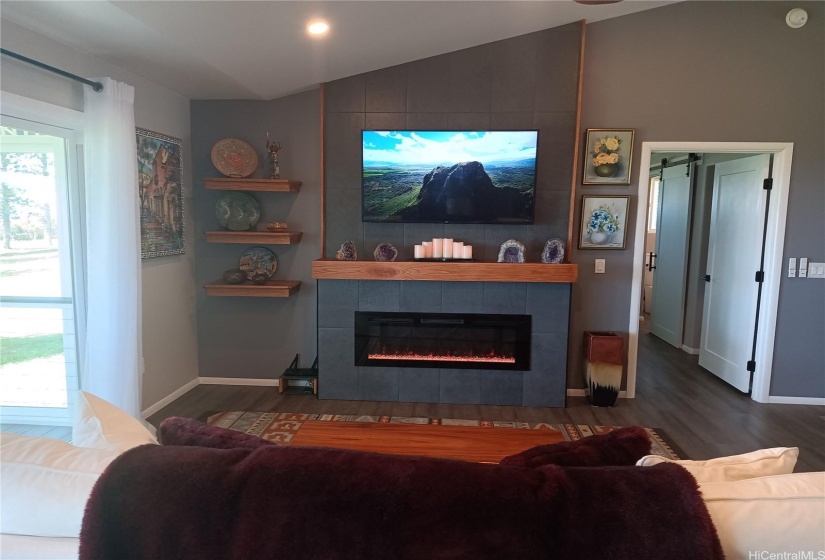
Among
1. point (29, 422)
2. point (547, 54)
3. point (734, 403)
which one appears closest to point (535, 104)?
point (547, 54)

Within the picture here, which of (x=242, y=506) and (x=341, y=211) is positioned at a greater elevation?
(x=341, y=211)

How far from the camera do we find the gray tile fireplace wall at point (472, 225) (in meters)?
3.48

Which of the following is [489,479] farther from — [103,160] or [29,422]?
[29,422]

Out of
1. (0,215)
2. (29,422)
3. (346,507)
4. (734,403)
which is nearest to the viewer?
(346,507)

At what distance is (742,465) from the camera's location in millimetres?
1010

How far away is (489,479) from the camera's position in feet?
2.71

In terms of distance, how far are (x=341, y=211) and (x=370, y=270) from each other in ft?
2.08

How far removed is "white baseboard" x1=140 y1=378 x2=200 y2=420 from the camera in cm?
329

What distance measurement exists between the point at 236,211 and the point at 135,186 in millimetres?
904

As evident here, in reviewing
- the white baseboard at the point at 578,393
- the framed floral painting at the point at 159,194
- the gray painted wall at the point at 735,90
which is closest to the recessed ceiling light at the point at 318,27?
the framed floral painting at the point at 159,194

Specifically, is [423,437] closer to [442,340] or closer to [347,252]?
[442,340]

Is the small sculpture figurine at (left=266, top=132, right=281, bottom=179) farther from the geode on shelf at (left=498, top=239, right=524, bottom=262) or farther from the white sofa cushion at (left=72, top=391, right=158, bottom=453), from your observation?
the white sofa cushion at (left=72, top=391, right=158, bottom=453)

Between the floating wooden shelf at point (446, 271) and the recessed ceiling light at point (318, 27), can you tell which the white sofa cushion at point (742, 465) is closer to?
the floating wooden shelf at point (446, 271)

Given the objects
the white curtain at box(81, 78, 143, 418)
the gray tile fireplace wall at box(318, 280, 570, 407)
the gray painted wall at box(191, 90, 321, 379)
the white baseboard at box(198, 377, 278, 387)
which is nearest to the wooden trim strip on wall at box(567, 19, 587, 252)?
the gray tile fireplace wall at box(318, 280, 570, 407)
